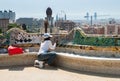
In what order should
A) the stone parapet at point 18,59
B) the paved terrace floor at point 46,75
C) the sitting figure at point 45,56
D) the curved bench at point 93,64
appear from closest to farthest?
1. the paved terrace floor at point 46,75
2. the curved bench at point 93,64
3. the sitting figure at point 45,56
4. the stone parapet at point 18,59

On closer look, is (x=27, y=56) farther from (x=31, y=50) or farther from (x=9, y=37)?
(x=9, y=37)

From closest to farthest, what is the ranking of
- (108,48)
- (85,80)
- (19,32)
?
(85,80) < (108,48) < (19,32)

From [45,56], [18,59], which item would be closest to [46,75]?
[45,56]

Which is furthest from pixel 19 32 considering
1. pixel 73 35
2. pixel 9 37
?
pixel 73 35

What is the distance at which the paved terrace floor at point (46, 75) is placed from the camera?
7707mm

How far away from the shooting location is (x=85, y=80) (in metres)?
7.57

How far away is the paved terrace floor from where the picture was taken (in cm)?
771

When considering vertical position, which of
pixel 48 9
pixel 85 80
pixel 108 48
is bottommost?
pixel 85 80

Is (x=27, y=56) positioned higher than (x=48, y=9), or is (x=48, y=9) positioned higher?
(x=48, y=9)

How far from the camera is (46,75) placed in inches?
320

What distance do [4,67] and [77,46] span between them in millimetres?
2773

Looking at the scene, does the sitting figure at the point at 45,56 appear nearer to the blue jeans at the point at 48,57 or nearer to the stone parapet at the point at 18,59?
the blue jeans at the point at 48,57

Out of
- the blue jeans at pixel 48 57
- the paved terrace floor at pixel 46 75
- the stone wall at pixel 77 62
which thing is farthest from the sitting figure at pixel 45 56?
the stone wall at pixel 77 62

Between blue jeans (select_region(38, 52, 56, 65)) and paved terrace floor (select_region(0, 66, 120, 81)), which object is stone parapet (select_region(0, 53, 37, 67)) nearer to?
paved terrace floor (select_region(0, 66, 120, 81))
